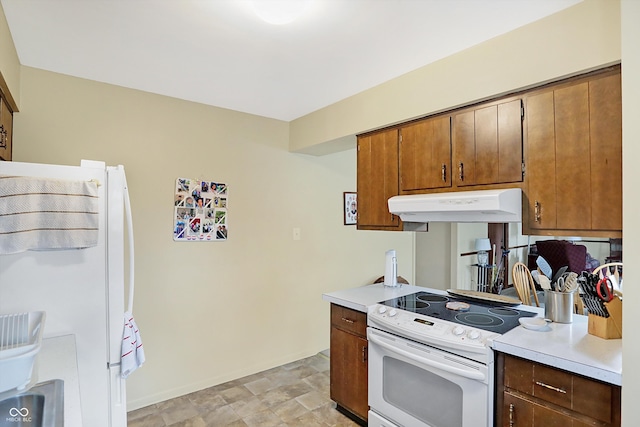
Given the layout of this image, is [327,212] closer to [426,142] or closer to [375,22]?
[426,142]

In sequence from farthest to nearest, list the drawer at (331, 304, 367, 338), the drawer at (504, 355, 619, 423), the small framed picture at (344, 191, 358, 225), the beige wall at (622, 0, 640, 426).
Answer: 1. the small framed picture at (344, 191, 358, 225)
2. the drawer at (331, 304, 367, 338)
3. the drawer at (504, 355, 619, 423)
4. the beige wall at (622, 0, 640, 426)

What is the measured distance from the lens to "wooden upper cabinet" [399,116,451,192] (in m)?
2.13

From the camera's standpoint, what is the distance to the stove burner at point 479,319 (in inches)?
71.5

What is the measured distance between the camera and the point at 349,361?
7.71 ft

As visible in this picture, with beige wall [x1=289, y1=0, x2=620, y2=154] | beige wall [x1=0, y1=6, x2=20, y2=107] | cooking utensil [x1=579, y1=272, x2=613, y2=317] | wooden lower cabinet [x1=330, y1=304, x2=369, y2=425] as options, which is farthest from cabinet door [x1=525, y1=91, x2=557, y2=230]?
beige wall [x1=0, y1=6, x2=20, y2=107]

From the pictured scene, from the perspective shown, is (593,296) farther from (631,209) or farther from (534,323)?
(631,209)

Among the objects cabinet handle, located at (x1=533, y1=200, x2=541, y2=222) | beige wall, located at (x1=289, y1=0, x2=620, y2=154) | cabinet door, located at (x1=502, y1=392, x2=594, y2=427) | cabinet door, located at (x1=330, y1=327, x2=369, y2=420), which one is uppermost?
beige wall, located at (x1=289, y1=0, x2=620, y2=154)

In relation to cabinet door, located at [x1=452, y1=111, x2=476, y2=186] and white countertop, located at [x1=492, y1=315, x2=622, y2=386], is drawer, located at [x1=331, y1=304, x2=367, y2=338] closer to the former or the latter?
white countertop, located at [x1=492, y1=315, x2=622, y2=386]

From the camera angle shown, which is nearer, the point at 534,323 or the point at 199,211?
the point at 534,323

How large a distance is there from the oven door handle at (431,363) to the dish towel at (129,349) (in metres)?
1.28

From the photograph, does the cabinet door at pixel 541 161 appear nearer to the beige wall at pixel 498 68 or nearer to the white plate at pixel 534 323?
the beige wall at pixel 498 68

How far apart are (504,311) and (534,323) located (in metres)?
0.32

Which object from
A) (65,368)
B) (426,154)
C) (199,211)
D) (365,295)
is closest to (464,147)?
(426,154)

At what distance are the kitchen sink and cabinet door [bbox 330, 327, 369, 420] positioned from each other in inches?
64.1
